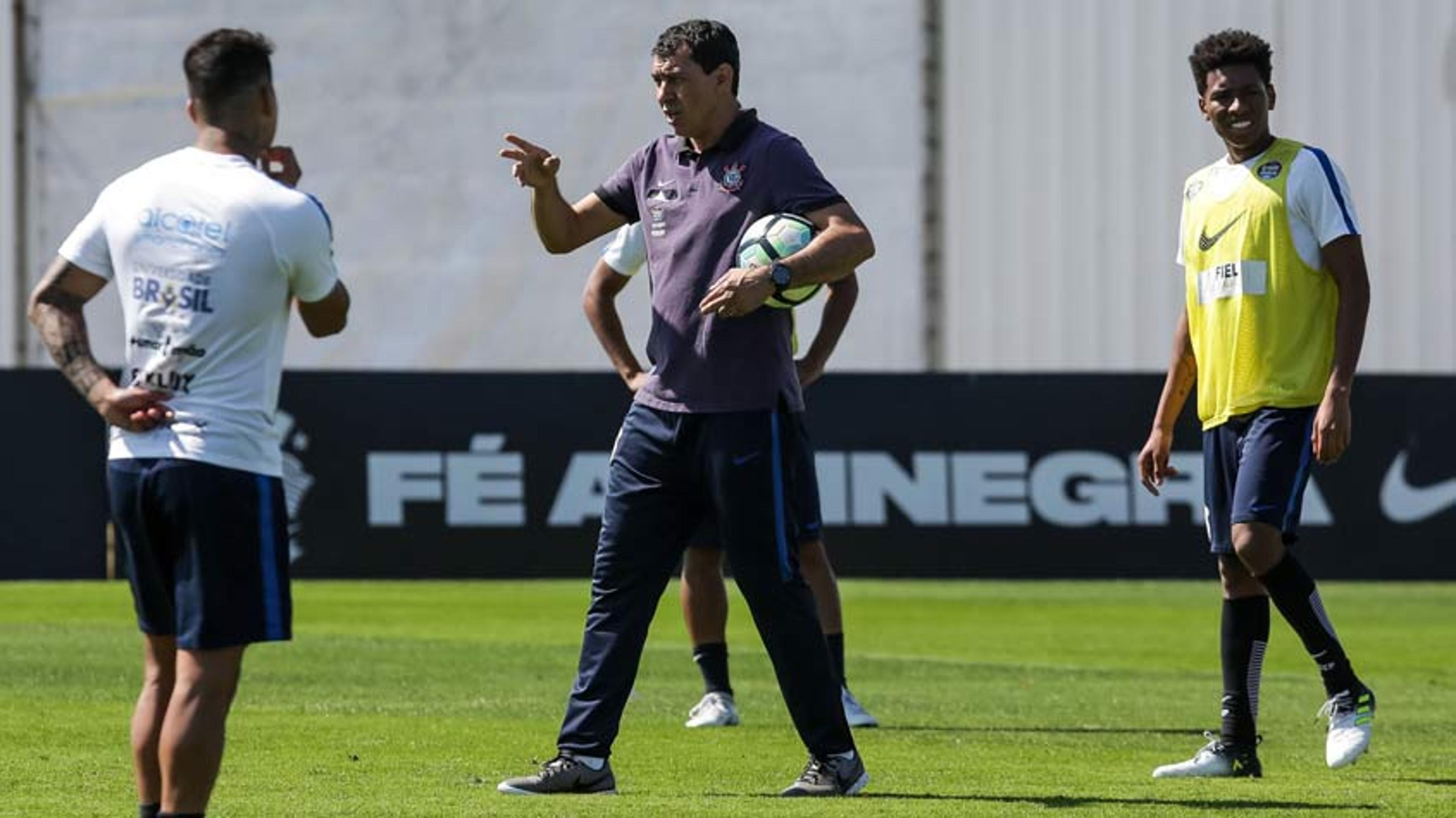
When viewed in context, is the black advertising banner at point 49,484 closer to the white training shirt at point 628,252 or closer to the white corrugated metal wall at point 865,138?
the white corrugated metal wall at point 865,138

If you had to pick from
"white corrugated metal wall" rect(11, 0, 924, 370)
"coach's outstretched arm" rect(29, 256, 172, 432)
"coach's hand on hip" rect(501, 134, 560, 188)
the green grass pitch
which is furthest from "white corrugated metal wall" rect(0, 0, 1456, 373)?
"coach's outstretched arm" rect(29, 256, 172, 432)

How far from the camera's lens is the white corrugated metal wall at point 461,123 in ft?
85.1

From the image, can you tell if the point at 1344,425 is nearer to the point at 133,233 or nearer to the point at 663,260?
the point at 663,260

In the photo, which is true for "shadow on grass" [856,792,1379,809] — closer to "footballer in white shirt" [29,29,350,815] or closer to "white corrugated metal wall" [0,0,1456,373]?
"footballer in white shirt" [29,29,350,815]

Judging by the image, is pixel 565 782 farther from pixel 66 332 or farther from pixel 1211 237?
pixel 1211 237

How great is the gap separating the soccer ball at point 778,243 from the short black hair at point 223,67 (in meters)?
1.80

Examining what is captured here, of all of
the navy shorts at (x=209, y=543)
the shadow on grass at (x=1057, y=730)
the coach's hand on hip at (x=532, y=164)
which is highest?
the coach's hand on hip at (x=532, y=164)

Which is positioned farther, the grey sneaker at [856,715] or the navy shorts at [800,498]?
the grey sneaker at [856,715]

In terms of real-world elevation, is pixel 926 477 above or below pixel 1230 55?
below

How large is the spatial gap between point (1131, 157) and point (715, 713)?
57.6 ft

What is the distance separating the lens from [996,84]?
85.9ft

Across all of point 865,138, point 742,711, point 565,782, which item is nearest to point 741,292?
point 565,782

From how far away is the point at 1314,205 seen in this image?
25.8ft

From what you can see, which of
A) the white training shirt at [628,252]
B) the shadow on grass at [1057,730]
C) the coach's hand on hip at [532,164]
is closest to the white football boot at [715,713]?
the shadow on grass at [1057,730]
